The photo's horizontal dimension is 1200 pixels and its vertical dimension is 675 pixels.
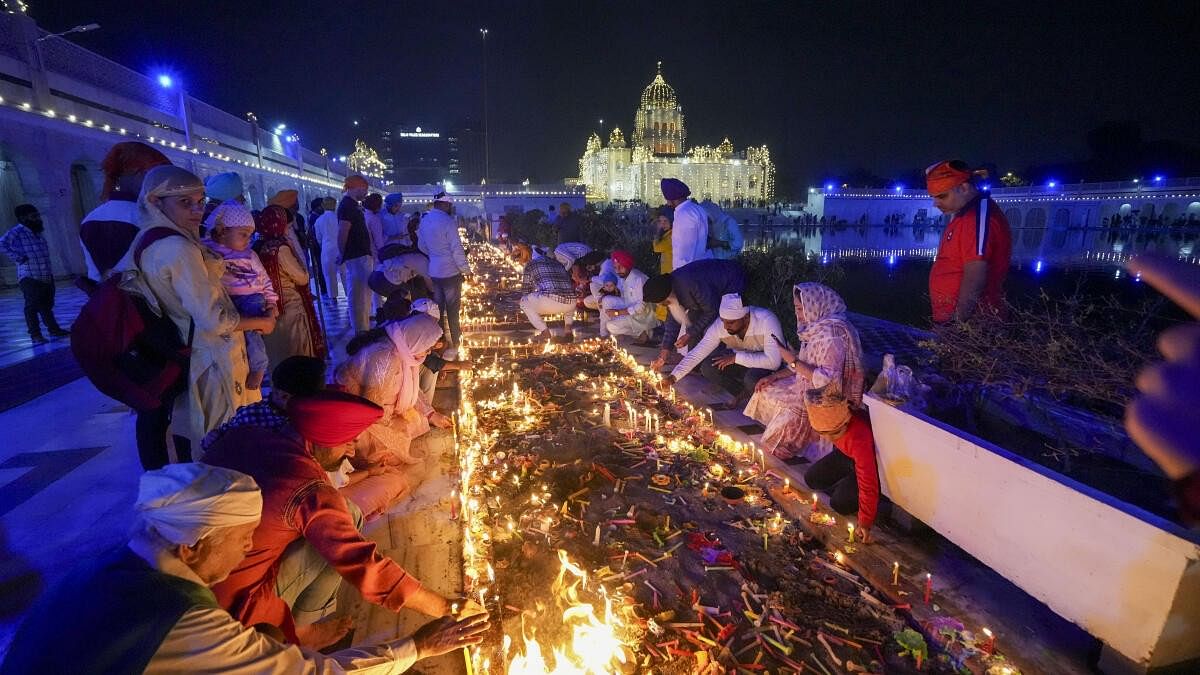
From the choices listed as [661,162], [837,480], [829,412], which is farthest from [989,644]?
[661,162]

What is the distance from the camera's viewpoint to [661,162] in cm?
7138

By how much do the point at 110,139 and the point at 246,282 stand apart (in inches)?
699

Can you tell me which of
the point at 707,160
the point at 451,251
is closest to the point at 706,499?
the point at 451,251

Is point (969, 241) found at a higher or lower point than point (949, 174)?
lower

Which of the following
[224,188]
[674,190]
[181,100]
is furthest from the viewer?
[181,100]

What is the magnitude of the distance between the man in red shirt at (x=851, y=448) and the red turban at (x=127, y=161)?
4.24 meters

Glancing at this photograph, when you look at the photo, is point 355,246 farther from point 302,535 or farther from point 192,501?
point 192,501

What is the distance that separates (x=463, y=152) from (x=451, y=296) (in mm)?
124199

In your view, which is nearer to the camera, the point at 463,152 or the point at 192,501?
the point at 192,501

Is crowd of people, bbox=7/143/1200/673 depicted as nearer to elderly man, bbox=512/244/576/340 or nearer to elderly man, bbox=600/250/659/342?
elderly man, bbox=600/250/659/342

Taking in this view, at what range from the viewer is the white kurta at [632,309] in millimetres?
7496

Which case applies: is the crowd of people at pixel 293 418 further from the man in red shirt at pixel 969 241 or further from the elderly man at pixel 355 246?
the elderly man at pixel 355 246

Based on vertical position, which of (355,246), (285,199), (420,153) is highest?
(420,153)

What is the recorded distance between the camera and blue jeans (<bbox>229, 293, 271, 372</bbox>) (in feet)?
12.0
